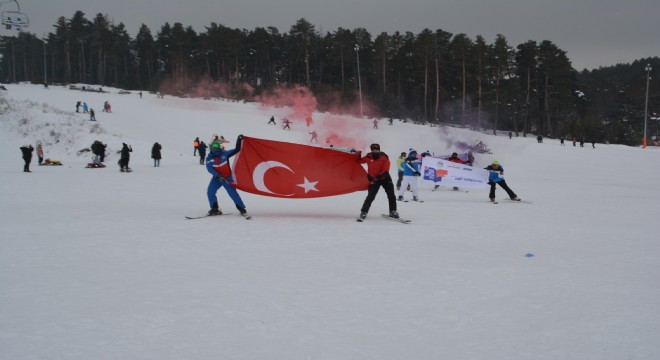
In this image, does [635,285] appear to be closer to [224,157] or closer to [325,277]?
[325,277]

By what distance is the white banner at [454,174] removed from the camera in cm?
1872

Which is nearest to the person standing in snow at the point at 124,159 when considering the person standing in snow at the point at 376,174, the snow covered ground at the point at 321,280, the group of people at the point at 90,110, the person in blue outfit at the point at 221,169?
the snow covered ground at the point at 321,280

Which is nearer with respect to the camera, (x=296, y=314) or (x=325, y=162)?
(x=296, y=314)

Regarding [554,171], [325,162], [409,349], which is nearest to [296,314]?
[409,349]

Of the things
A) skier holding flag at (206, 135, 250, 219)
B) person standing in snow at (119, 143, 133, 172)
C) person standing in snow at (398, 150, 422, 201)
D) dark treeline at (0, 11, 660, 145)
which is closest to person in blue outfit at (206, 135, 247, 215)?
skier holding flag at (206, 135, 250, 219)

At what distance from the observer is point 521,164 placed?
1503 inches

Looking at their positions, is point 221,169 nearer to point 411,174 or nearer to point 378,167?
point 378,167

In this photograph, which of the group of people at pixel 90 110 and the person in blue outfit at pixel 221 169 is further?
the group of people at pixel 90 110

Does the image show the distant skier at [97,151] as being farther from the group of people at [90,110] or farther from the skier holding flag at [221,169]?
the skier holding flag at [221,169]

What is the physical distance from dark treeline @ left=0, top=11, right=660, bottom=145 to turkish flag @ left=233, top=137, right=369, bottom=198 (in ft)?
134

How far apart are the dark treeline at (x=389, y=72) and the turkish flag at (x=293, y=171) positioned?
40781 millimetres

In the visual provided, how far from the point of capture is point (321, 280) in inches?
248

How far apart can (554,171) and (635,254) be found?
28.3 meters

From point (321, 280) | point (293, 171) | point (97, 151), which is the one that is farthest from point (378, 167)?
point (97, 151)
